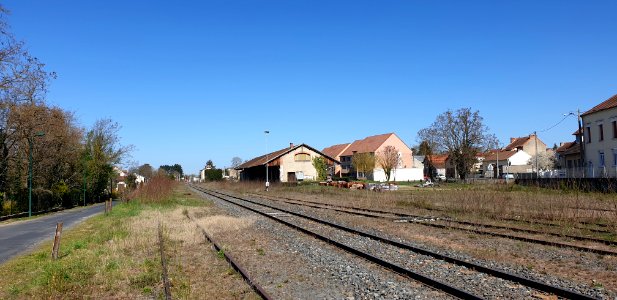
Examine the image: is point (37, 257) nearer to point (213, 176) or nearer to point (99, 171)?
point (99, 171)

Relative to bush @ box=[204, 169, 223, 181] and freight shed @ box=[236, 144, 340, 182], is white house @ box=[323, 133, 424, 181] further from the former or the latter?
bush @ box=[204, 169, 223, 181]

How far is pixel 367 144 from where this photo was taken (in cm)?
10369

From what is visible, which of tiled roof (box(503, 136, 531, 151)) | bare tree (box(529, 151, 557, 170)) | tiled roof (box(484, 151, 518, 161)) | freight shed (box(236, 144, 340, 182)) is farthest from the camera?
tiled roof (box(503, 136, 531, 151))

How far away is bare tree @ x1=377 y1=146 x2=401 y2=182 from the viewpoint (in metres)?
80.4

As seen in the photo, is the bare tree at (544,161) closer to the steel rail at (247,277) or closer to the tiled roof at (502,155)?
the tiled roof at (502,155)

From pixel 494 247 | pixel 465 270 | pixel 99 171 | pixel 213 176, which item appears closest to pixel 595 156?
pixel 494 247

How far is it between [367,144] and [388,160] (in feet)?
69.8

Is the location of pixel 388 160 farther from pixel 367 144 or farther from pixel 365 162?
pixel 367 144

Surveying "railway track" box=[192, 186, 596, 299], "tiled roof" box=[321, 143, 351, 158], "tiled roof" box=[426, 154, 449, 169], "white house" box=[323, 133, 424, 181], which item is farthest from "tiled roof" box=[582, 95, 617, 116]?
"tiled roof" box=[321, 143, 351, 158]

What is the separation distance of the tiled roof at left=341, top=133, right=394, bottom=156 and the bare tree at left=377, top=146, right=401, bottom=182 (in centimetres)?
484

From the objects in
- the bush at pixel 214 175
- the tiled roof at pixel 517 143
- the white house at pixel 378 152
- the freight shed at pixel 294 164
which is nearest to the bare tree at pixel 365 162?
the white house at pixel 378 152

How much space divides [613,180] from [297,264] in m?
27.0

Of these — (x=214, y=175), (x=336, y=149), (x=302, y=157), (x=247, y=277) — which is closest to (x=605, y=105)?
(x=302, y=157)

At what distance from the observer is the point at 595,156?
47531mm
